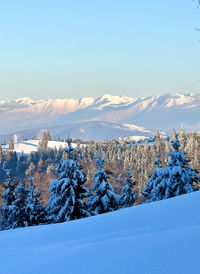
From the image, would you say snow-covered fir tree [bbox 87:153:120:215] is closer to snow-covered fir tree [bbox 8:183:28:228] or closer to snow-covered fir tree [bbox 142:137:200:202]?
snow-covered fir tree [bbox 142:137:200:202]

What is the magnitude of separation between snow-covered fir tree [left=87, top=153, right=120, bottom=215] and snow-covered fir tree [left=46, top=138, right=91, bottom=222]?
107cm

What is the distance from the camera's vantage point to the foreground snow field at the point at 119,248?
4930 millimetres

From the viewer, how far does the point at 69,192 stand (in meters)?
24.7

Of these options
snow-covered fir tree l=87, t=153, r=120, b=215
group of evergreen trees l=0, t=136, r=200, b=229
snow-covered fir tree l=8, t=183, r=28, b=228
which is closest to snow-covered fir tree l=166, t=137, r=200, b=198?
group of evergreen trees l=0, t=136, r=200, b=229

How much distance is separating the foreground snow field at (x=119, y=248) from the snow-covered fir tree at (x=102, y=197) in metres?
16.1

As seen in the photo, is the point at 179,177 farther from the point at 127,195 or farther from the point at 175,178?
the point at 127,195

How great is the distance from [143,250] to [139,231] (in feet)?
6.35

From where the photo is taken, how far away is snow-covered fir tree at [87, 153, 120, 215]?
1014 inches

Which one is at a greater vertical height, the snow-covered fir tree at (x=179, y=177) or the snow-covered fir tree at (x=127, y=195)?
the snow-covered fir tree at (x=179, y=177)

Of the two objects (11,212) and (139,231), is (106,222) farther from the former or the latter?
(11,212)

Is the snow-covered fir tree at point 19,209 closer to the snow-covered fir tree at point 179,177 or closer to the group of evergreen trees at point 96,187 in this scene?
the group of evergreen trees at point 96,187

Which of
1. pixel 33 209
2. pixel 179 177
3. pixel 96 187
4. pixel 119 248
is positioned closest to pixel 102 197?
pixel 96 187

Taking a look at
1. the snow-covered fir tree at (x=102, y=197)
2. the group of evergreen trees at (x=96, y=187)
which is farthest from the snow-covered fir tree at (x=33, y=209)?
the snow-covered fir tree at (x=102, y=197)

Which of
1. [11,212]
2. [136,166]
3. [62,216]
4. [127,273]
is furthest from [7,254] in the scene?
[136,166]
